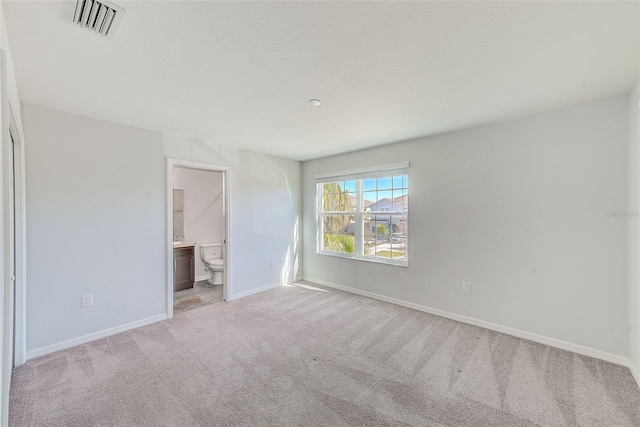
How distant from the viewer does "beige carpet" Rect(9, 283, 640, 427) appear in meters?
1.78

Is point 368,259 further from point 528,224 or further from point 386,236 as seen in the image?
point 528,224

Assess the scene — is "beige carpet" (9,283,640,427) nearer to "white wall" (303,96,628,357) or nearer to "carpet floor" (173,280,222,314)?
"white wall" (303,96,628,357)

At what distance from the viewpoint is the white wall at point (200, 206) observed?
518cm

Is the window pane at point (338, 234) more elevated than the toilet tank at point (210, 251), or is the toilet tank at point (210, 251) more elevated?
the window pane at point (338, 234)

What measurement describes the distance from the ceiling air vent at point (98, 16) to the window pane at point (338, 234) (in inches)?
144

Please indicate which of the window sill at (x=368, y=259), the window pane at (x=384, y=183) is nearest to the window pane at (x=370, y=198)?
the window pane at (x=384, y=183)

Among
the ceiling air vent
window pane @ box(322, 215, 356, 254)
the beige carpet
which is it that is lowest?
the beige carpet

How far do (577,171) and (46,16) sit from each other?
13.4ft

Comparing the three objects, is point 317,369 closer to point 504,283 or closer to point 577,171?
point 504,283

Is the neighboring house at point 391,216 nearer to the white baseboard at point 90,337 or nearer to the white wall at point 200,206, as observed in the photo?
the white wall at point 200,206

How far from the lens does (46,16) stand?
4.59 feet

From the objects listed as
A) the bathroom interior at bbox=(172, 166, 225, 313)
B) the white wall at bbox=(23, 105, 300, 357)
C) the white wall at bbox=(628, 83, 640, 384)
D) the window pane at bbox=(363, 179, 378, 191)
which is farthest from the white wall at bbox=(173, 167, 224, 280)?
the white wall at bbox=(628, 83, 640, 384)

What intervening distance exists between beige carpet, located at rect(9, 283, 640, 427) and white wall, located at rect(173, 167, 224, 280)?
2.35m

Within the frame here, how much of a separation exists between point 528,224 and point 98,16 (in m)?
3.79
